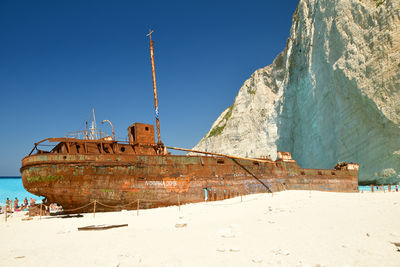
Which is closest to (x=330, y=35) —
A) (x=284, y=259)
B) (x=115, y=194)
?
(x=115, y=194)

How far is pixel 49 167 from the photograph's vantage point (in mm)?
12156

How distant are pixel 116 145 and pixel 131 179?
83.6 inches

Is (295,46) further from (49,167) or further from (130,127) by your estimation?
(49,167)

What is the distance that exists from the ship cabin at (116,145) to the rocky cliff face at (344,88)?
19607 millimetres

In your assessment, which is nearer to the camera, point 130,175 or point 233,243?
point 233,243

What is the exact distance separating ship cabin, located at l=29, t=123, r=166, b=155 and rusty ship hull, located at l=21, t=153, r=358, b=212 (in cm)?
79

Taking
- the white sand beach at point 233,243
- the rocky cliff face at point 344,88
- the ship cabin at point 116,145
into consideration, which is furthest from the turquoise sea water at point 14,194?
the rocky cliff face at point 344,88

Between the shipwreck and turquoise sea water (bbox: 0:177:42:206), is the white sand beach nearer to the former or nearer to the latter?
the shipwreck

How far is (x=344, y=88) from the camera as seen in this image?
2625 centimetres

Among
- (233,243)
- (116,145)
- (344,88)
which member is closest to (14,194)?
(116,145)

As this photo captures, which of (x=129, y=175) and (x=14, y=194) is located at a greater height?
(x=129, y=175)

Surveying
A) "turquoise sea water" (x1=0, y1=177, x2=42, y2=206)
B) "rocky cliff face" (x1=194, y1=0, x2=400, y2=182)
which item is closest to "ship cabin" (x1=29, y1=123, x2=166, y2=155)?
"rocky cliff face" (x1=194, y1=0, x2=400, y2=182)

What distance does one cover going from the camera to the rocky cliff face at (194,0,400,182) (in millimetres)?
22953

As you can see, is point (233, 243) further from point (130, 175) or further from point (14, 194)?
point (14, 194)
